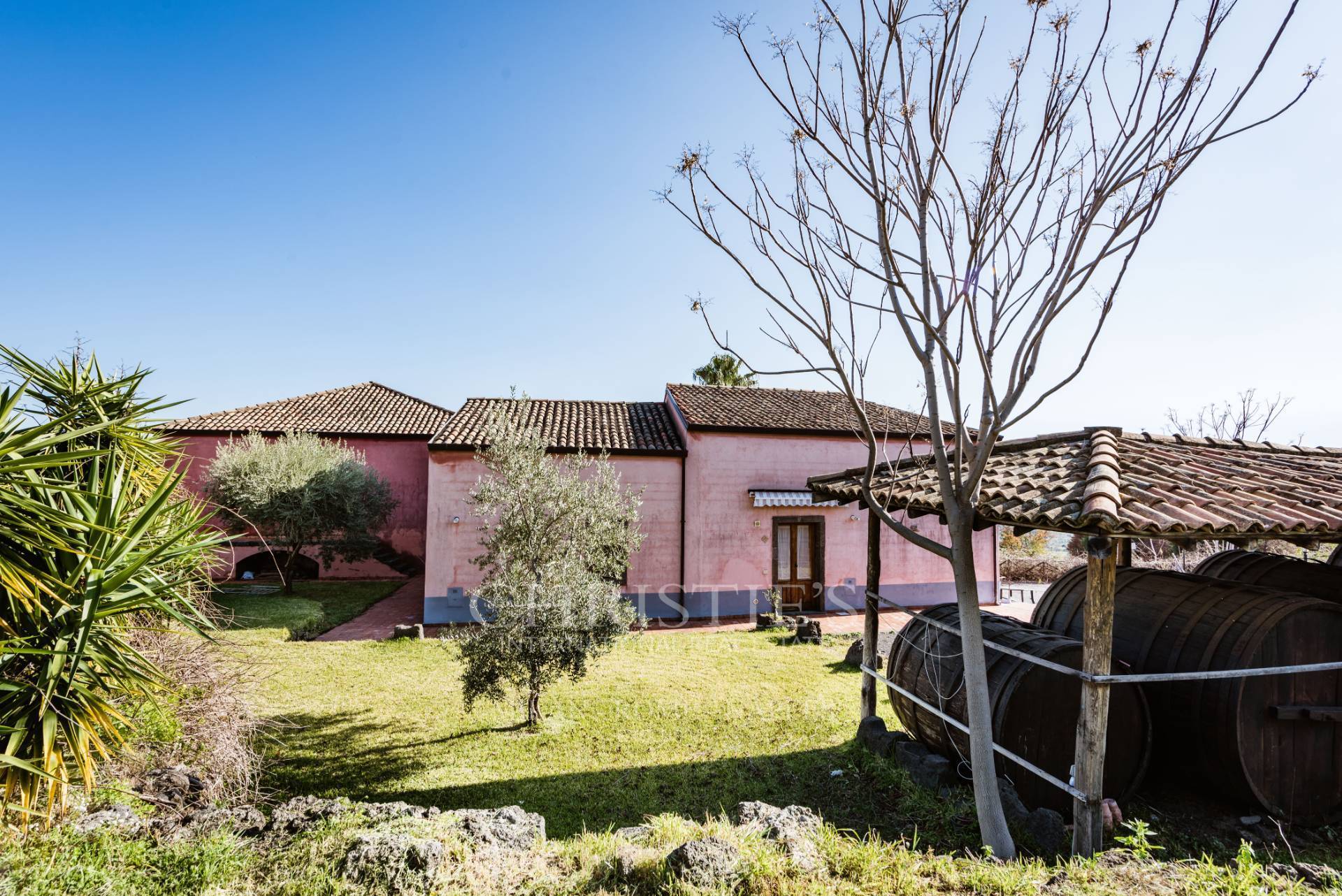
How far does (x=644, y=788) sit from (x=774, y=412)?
1219cm

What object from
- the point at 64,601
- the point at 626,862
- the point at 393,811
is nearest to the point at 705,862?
the point at 626,862

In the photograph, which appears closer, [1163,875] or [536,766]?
[1163,875]

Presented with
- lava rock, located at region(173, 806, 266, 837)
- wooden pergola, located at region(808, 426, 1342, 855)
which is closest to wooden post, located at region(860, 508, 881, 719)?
wooden pergola, located at region(808, 426, 1342, 855)

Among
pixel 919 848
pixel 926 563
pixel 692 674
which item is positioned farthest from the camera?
pixel 926 563

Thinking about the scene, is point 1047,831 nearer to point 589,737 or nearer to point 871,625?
point 871,625

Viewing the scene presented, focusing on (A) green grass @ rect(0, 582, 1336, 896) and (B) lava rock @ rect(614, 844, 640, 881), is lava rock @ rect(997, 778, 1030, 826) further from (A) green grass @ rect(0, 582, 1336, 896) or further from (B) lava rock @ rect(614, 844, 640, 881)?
(B) lava rock @ rect(614, 844, 640, 881)

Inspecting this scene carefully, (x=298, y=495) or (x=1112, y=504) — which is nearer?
(x=1112, y=504)

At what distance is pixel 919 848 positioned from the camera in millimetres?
5004

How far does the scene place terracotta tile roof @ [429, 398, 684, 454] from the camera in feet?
47.7

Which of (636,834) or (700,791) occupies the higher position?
(636,834)

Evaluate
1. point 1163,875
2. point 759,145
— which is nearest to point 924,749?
point 1163,875

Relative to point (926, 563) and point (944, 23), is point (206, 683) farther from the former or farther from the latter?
point (926, 563)

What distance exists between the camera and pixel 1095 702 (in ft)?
15.3

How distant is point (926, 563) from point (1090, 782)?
12.5 meters
